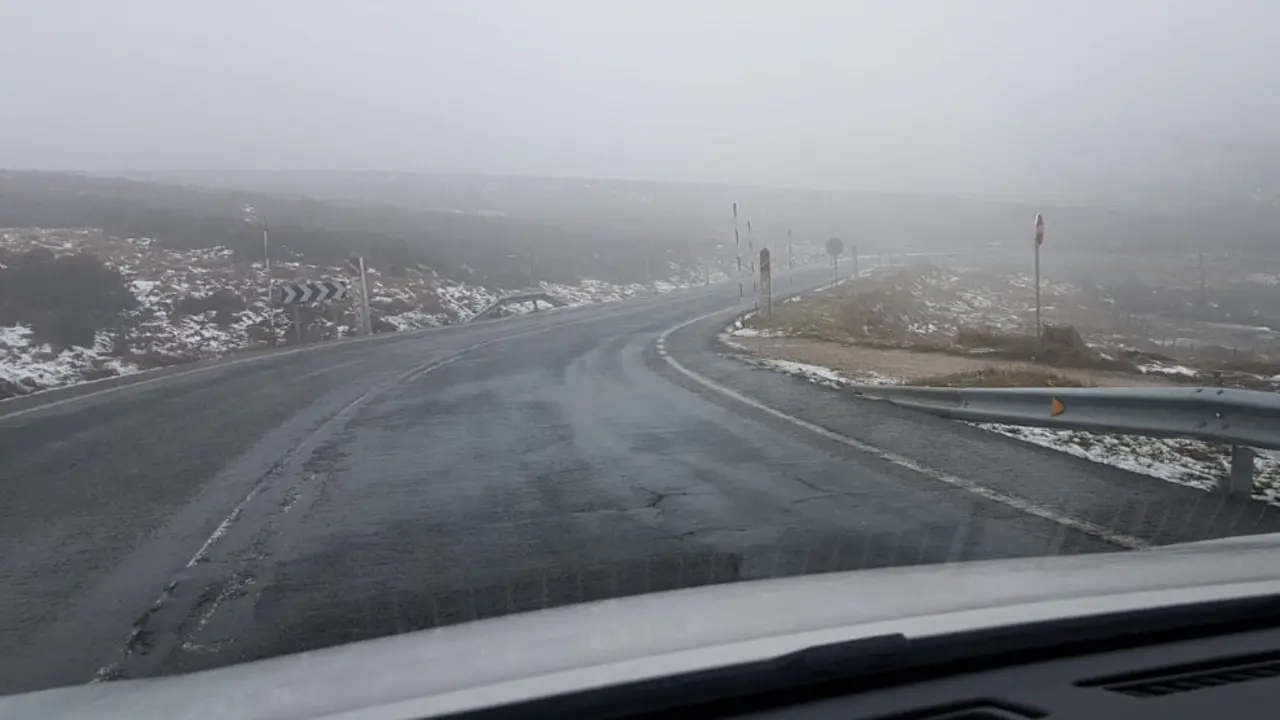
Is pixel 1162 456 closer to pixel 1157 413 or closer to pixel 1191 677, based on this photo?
pixel 1157 413

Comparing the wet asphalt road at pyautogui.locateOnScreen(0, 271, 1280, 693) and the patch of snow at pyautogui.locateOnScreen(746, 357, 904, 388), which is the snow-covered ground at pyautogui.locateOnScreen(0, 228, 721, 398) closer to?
the wet asphalt road at pyautogui.locateOnScreen(0, 271, 1280, 693)

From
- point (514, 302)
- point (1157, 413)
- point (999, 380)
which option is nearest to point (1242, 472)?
point (1157, 413)

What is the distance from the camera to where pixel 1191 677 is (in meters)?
2.83

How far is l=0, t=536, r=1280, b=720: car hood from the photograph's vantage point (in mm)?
2822

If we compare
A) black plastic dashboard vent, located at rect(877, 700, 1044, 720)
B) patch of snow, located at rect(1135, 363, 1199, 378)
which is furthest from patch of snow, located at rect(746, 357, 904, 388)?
black plastic dashboard vent, located at rect(877, 700, 1044, 720)

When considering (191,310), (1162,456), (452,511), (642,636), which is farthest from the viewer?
(191,310)

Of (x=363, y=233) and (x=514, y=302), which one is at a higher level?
(x=363, y=233)

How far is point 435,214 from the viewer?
91.2 meters

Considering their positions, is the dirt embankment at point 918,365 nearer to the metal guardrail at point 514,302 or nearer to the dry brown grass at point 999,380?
the dry brown grass at point 999,380

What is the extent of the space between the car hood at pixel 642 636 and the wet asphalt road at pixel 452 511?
154 centimetres

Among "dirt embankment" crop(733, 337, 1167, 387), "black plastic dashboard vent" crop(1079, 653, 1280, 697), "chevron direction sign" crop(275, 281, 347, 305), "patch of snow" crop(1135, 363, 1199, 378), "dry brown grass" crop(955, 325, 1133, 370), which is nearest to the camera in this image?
"black plastic dashboard vent" crop(1079, 653, 1280, 697)

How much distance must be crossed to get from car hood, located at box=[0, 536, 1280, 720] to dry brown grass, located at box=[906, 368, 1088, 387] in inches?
361

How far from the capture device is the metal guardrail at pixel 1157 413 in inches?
271

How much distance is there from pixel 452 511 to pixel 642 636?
14.9ft
